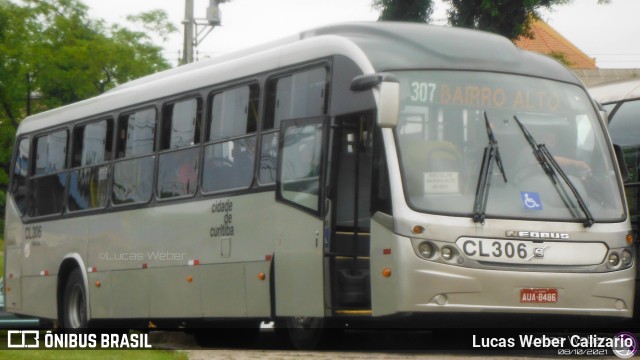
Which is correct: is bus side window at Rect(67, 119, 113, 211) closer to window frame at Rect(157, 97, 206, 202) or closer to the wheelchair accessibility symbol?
window frame at Rect(157, 97, 206, 202)

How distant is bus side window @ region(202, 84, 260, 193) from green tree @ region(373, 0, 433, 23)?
1084 cm

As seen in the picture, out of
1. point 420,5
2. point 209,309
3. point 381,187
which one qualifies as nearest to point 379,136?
point 381,187

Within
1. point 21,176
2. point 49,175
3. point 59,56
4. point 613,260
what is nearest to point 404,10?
point 21,176

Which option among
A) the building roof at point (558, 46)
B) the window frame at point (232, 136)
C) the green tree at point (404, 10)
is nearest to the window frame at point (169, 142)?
the window frame at point (232, 136)

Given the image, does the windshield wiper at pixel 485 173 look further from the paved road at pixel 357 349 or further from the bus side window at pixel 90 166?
the bus side window at pixel 90 166

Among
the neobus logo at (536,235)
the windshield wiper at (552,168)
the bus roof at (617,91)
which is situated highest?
the bus roof at (617,91)

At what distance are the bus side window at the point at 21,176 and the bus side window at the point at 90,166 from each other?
1.88 meters

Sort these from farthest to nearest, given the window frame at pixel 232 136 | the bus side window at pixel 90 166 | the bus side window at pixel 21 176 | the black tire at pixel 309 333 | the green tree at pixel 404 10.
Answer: the green tree at pixel 404 10, the bus side window at pixel 21 176, the bus side window at pixel 90 166, the window frame at pixel 232 136, the black tire at pixel 309 333

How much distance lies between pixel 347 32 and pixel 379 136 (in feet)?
5.92

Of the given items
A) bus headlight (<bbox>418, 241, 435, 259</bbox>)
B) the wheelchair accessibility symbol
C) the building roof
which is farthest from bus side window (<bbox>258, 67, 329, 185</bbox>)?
the building roof

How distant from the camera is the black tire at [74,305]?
19062mm

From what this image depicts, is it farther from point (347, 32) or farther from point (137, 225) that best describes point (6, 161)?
point (347, 32)

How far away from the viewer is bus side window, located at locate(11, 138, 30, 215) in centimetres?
2119

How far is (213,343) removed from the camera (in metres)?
18.5
